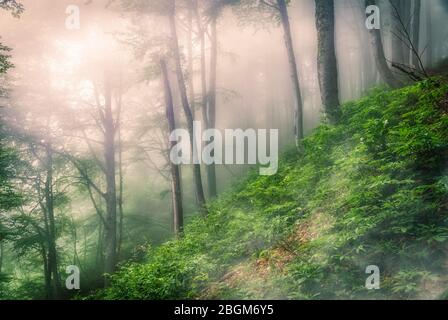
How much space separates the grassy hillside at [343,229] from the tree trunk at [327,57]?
0.97 meters

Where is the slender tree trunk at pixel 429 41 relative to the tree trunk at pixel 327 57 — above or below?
above

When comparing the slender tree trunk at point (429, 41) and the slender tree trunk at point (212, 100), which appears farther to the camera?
the slender tree trunk at point (429, 41)

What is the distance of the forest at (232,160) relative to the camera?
4.73 m

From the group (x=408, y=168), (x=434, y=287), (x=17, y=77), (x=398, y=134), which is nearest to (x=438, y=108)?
(x=398, y=134)

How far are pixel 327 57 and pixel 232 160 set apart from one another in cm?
1884

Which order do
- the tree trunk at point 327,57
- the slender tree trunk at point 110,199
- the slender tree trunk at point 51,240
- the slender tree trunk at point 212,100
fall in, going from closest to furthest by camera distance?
the tree trunk at point 327,57, the slender tree trunk at point 110,199, the slender tree trunk at point 51,240, the slender tree trunk at point 212,100

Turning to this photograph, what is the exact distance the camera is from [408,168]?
5.38 meters

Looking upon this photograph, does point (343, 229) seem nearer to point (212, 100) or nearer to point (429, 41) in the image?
point (212, 100)

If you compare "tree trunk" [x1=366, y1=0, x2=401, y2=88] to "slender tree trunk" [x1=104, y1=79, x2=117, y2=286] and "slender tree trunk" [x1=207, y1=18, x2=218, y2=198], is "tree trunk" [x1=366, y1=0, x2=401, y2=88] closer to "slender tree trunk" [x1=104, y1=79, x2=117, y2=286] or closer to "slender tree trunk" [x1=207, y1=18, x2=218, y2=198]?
"slender tree trunk" [x1=207, y1=18, x2=218, y2=198]

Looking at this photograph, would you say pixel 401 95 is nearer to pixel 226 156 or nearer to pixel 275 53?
pixel 226 156

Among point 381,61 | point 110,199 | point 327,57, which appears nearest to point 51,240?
point 110,199

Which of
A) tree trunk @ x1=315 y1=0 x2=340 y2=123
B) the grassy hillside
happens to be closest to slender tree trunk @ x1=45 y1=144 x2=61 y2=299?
the grassy hillside

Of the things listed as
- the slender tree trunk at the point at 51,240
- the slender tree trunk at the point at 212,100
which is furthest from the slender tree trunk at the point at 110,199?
the slender tree trunk at the point at 212,100

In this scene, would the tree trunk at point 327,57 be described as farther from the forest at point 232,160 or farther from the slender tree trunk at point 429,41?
the slender tree trunk at point 429,41
